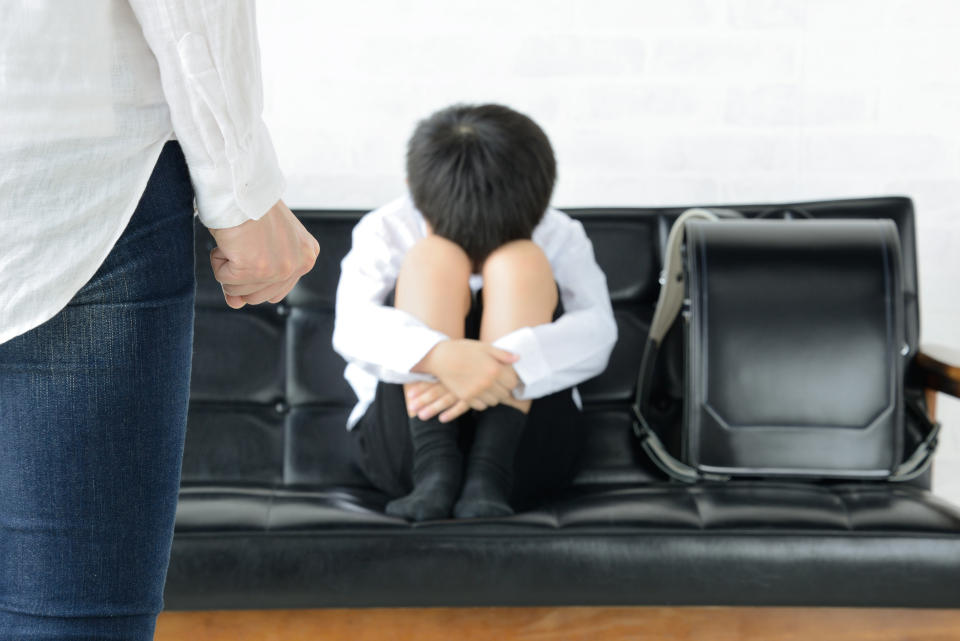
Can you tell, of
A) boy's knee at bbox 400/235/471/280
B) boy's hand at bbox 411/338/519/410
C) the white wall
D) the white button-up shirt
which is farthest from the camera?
the white wall

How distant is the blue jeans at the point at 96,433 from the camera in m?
0.49

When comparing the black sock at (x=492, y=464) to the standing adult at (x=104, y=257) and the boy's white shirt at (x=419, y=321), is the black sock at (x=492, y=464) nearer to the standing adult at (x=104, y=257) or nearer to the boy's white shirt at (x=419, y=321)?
the boy's white shirt at (x=419, y=321)

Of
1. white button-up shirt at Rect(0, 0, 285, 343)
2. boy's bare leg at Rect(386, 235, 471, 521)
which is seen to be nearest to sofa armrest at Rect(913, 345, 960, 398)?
boy's bare leg at Rect(386, 235, 471, 521)

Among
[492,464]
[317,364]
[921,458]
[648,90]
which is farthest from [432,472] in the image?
[648,90]

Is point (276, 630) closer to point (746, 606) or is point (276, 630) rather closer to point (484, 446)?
point (484, 446)

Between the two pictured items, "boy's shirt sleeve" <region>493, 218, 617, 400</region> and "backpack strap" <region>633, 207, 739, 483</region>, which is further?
"backpack strap" <region>633, 207, 739, 483</region>

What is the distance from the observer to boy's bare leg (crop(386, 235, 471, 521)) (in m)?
1.41

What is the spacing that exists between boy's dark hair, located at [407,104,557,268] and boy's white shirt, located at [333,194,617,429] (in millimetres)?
83

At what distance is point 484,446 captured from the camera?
146 cm

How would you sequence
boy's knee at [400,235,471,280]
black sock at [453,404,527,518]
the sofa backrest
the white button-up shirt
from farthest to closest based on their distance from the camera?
the sofa backrest, boy's knee at [400,235,471,280], black sock at [453,404,527,518], the white button-up shirt

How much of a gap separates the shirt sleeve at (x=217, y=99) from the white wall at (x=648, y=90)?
63.3 inches

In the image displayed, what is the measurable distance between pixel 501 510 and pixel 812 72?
1.38 meters

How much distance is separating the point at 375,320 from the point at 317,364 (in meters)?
0.30

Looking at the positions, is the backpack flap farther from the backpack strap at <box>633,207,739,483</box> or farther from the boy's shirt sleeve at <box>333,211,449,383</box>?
the boy's shirt sleeve at <box>333,211,449,383</box>
